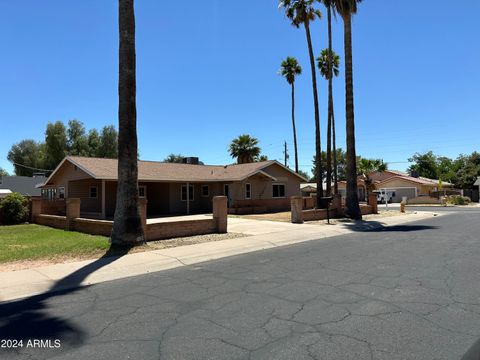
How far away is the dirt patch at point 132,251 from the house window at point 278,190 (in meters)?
19.2

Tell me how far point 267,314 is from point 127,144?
847cm

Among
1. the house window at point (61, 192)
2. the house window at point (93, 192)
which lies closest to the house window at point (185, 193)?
the house window at point (93, 192)

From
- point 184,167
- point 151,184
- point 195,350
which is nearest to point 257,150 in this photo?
point 184,167

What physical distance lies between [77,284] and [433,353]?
260 inches

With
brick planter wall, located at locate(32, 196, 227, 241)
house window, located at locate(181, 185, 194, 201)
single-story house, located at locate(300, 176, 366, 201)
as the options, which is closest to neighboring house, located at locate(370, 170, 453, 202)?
single-story house, located at locate(300, 176, 366, 201)

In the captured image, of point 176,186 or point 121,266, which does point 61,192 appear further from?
point 121,266

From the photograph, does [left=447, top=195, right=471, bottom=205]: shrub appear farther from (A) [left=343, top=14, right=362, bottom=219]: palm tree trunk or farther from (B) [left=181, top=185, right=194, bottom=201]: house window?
(B) [left=181, top=185, right=194, bottom=201]: house window

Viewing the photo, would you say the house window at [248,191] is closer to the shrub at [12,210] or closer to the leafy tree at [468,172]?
the shrub at [12,210]

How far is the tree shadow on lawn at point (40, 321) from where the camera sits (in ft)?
16.5

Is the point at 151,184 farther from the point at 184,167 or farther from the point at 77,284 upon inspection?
the point at 77,284

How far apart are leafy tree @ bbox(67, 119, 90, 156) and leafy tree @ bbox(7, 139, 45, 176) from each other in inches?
347

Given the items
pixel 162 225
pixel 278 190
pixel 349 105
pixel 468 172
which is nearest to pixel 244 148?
pixel 278 190

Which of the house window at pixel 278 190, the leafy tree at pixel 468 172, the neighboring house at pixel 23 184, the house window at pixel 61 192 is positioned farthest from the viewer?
the leafy tree at pixel 468 172

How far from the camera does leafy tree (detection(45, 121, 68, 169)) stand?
50.4 meters
